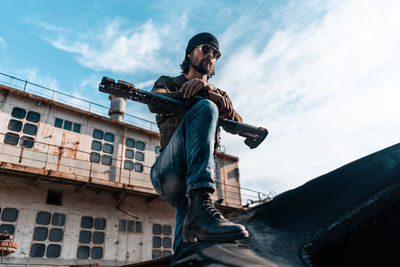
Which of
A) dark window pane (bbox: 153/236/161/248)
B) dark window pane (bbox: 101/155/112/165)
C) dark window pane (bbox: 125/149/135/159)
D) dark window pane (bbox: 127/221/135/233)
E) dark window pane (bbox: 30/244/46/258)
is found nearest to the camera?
dark window pane (bbox: 30/244/46/258)

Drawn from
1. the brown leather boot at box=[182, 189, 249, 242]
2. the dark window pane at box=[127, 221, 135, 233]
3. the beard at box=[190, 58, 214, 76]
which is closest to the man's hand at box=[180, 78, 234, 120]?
the beard at box=[190, 58, 214, 76]

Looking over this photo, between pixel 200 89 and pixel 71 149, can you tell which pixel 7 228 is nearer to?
pixel 71 149

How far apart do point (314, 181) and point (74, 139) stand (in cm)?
1247

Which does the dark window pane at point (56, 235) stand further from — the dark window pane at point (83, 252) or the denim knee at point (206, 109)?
the denim knee at point (206, 109)

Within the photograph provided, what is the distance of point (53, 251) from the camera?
32.0 ft

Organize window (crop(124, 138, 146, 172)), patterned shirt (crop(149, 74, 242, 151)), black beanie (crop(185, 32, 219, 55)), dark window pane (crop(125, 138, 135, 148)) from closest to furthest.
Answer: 1. patterned shirt (crop(149, 74, 242, 151))
2. black beanie (crop(185, 32, 219, 55))
3. window (crop(124, 138, 146, 172))
4. dark window pane (crop(125, 138, 135, 148))

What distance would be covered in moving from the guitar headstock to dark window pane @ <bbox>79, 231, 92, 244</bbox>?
10522 millimetres

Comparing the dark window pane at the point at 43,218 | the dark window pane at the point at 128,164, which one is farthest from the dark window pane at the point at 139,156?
the dark window pane at the point at 43,218

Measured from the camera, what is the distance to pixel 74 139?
12141mm

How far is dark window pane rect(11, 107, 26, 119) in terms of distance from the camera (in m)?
11.2

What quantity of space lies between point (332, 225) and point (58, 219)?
11.4m

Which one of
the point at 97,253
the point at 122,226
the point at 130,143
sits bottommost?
the point at 97,253

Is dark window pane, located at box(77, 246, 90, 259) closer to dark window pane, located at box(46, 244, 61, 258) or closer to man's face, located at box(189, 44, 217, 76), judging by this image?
dark window pane, located at box(46, 244, 61, 258)

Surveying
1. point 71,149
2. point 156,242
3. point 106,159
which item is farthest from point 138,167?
point 156,242
